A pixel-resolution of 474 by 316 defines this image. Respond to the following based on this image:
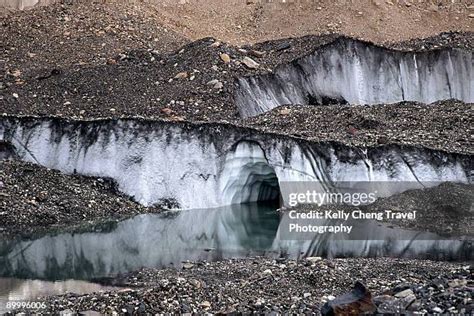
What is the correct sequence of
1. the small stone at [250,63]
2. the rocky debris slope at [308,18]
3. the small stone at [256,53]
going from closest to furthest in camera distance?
the small stone at [250,63] < the small stone at [256,53] < the rocky debris slope at [308,18]

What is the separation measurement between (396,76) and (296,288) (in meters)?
16.3

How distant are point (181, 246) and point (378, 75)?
12.5 metres

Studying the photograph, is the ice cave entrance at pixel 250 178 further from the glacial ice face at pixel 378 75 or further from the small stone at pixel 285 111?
the glacial ice face at pixel 378 75

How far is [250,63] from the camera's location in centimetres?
2777

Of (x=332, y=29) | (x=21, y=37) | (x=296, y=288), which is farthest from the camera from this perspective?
(x=332, y=29)

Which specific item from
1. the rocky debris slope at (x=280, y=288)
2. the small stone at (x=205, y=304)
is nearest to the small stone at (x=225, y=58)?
the rocky debris slope at (x=280, y=288)

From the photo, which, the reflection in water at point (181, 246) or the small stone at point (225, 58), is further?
the small stone at point (225, 58)

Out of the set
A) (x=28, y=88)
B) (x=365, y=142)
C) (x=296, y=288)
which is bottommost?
(x=296, y=288)

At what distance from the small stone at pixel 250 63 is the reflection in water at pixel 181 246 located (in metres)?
7.93

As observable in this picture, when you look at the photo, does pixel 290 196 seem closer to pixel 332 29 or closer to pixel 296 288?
pixel 296 288

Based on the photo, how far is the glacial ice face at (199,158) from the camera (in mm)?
21000

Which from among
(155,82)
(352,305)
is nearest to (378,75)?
(155,82)

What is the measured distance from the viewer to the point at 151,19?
33.8 m

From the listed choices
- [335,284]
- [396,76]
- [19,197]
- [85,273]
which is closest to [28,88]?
[19,197]
